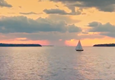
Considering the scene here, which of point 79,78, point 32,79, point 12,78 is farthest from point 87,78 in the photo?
point 12,78

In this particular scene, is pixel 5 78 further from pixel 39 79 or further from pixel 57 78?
pixel 57 78

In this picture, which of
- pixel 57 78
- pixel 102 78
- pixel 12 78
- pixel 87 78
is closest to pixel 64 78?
pixel 57 78

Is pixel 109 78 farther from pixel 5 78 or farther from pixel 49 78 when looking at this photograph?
pixel 5 78

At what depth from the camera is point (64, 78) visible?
177ft

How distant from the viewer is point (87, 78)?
5438 cm

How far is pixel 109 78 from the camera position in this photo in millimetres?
55000

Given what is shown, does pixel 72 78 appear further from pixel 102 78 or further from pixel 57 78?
pixel 102 78

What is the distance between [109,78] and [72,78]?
35.3 ft

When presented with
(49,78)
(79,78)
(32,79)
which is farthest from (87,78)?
(32,79)

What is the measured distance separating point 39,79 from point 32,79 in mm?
1913

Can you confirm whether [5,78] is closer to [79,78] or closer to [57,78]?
[57,78]

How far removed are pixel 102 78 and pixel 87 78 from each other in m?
4.40

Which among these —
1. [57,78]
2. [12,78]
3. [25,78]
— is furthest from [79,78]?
[12,78]

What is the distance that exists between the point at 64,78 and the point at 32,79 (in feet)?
29.5
